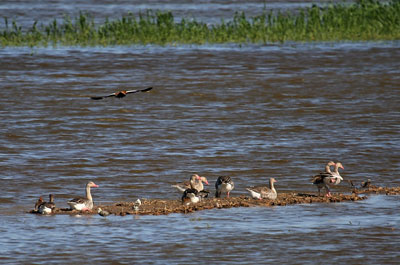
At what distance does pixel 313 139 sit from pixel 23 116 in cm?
778

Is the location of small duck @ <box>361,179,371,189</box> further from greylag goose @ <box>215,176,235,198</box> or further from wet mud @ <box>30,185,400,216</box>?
greylag goose @ <box>215,176,235,198</box>

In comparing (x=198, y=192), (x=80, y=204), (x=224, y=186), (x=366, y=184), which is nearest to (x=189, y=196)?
(x=198, y=192)

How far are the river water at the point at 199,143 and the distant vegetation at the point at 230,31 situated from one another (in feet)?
5.57

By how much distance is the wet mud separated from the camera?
45.7 feet

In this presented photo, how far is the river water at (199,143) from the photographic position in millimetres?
12109

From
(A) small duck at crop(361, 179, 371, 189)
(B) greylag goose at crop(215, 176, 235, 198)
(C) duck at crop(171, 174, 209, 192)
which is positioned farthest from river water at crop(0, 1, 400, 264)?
(B) greylag goose at crop(215, 176, 235, 198)

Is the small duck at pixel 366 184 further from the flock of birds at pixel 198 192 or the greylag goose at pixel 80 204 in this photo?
the greylag goose at pixel 80 204

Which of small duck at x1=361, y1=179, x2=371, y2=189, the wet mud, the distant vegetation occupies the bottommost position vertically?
A: the wet mud

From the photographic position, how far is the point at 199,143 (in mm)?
20422

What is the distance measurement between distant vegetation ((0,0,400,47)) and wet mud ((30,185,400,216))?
25958mm

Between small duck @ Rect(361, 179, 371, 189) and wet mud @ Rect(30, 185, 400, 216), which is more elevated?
small duck @ Rect(361, 179, 371, 189)

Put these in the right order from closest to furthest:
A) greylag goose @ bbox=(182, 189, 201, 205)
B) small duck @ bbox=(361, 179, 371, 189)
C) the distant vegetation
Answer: greylag goose @ bbox=(182, 189, 201, 205) → small duck @ bbox=(361, 179, 371, 189) → the distant vegetation

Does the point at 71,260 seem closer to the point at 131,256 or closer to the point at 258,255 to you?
the point at 131,256

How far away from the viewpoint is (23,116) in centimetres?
2402
